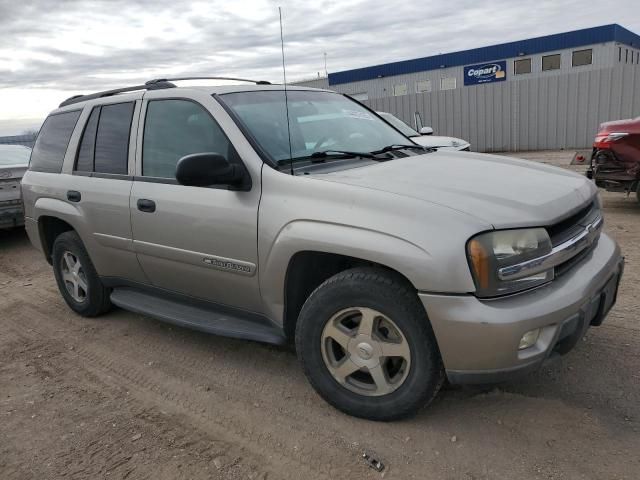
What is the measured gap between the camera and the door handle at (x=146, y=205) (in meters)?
3.64

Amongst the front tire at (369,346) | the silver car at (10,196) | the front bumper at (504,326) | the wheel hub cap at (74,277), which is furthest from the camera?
the silver car at (10,196)

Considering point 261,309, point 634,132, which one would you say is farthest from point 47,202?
point 634,132

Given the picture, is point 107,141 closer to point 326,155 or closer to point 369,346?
point 326,155

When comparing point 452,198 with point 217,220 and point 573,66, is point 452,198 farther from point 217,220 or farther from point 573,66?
point 573,66

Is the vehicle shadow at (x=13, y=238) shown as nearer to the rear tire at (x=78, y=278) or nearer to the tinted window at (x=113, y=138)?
the rear tire at (x=78, y=278)

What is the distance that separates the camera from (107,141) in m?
4.21

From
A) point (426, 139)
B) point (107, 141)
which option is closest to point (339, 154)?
point (107, 141)

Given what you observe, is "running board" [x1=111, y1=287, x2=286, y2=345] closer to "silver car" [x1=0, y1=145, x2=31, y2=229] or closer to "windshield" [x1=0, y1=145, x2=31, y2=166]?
"silver car" [x1=0, y1=145, x2=31, y2=229]

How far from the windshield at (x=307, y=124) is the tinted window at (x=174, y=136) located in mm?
197

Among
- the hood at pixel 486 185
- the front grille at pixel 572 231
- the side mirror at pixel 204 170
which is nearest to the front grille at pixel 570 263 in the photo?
the front grille at pixel 572 231

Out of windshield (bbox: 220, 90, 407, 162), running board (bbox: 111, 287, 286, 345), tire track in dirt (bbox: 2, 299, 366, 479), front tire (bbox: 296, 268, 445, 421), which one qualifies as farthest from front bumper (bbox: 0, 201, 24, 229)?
front tire (bbox: 296, 268, 445, 421)

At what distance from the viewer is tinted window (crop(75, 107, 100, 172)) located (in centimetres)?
434

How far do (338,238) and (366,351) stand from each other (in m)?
0.61

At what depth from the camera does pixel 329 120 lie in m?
3.84
